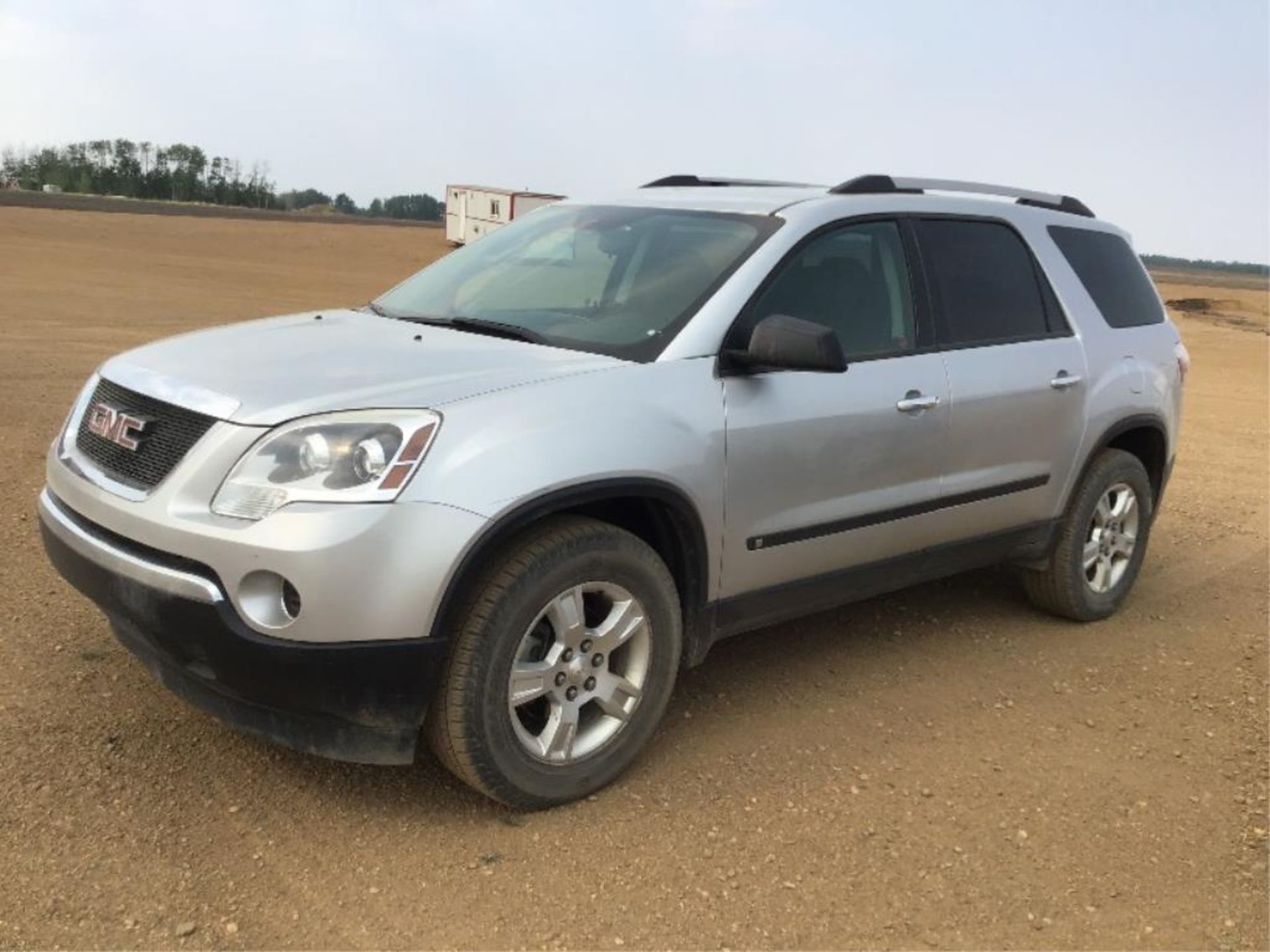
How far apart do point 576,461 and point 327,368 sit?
2.57ft

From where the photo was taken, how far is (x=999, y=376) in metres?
4.52

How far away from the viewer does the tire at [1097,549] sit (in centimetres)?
516

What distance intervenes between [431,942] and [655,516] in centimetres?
136

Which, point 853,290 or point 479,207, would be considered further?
point 479,207

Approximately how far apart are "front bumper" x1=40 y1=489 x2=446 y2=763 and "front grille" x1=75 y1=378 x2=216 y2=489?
0.62 ft

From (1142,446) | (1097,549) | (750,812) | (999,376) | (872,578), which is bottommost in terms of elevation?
(750,812)

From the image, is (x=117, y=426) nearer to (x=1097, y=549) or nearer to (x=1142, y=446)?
(x=1097, y=549)

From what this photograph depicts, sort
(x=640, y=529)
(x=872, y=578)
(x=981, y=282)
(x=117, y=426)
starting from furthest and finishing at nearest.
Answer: (x=981, y=282)
(x=872, y=578)
(x=640, y=529)
(x=117, y=426)

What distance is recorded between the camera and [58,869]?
2.89 meters

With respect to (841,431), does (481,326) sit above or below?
above

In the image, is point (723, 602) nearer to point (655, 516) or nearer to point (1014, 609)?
point (655, 516)

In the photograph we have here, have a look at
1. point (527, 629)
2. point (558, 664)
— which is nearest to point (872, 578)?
point (558, 664)

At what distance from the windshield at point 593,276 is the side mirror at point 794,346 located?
283mm

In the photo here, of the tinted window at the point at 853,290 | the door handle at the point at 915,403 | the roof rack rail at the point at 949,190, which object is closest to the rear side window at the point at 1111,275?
the roof rack rail at the point at 949,190
